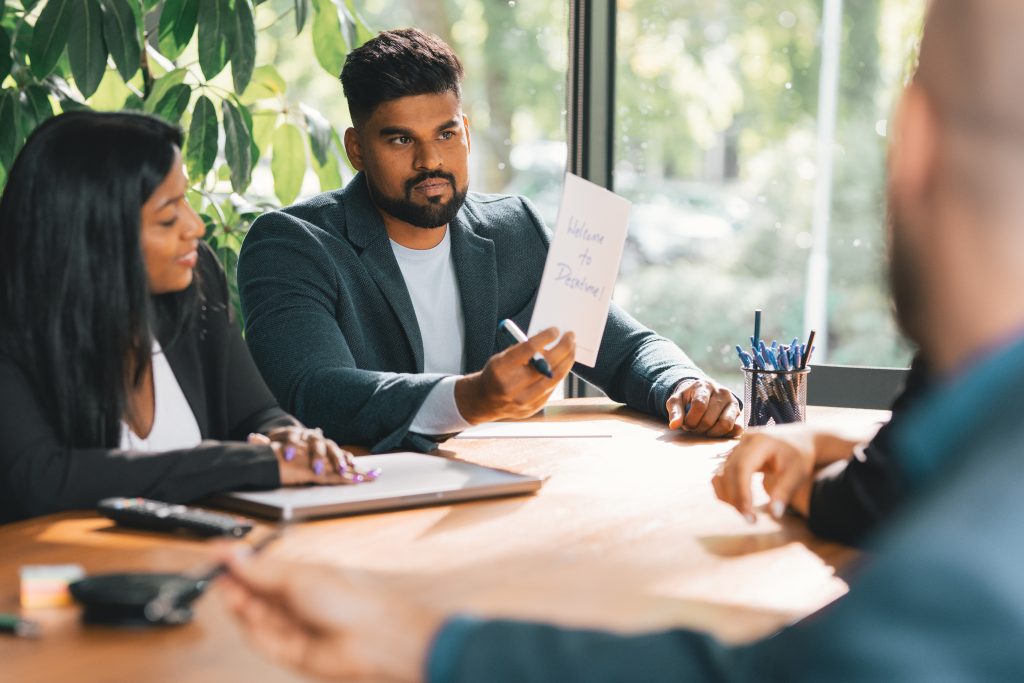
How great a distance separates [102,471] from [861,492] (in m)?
0.92

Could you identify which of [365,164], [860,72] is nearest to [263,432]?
[365,164]

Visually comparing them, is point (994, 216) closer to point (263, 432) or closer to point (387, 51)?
point (263, 432)

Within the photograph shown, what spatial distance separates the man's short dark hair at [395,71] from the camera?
2426 millimetres

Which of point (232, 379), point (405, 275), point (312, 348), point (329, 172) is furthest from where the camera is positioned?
point (329, 172)

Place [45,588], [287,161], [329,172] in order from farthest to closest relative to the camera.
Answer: [329,172], [287,161], [45,588]

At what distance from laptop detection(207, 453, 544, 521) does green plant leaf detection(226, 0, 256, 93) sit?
131 cm

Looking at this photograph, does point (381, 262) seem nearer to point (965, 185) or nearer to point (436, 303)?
point (436, 303)

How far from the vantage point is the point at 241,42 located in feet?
8.59

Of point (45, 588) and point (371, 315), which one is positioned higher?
point (371, 315)

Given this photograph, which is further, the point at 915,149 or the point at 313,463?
the point at 313,463

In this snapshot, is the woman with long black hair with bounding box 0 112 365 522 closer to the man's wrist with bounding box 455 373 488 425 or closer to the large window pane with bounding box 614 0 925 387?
the man's wrist with bounding box 455 373 488 425

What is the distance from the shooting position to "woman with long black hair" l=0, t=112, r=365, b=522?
148 cm

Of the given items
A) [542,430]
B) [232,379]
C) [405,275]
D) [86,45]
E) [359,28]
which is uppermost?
[359,28]

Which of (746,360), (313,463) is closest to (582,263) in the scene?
(746,360)
